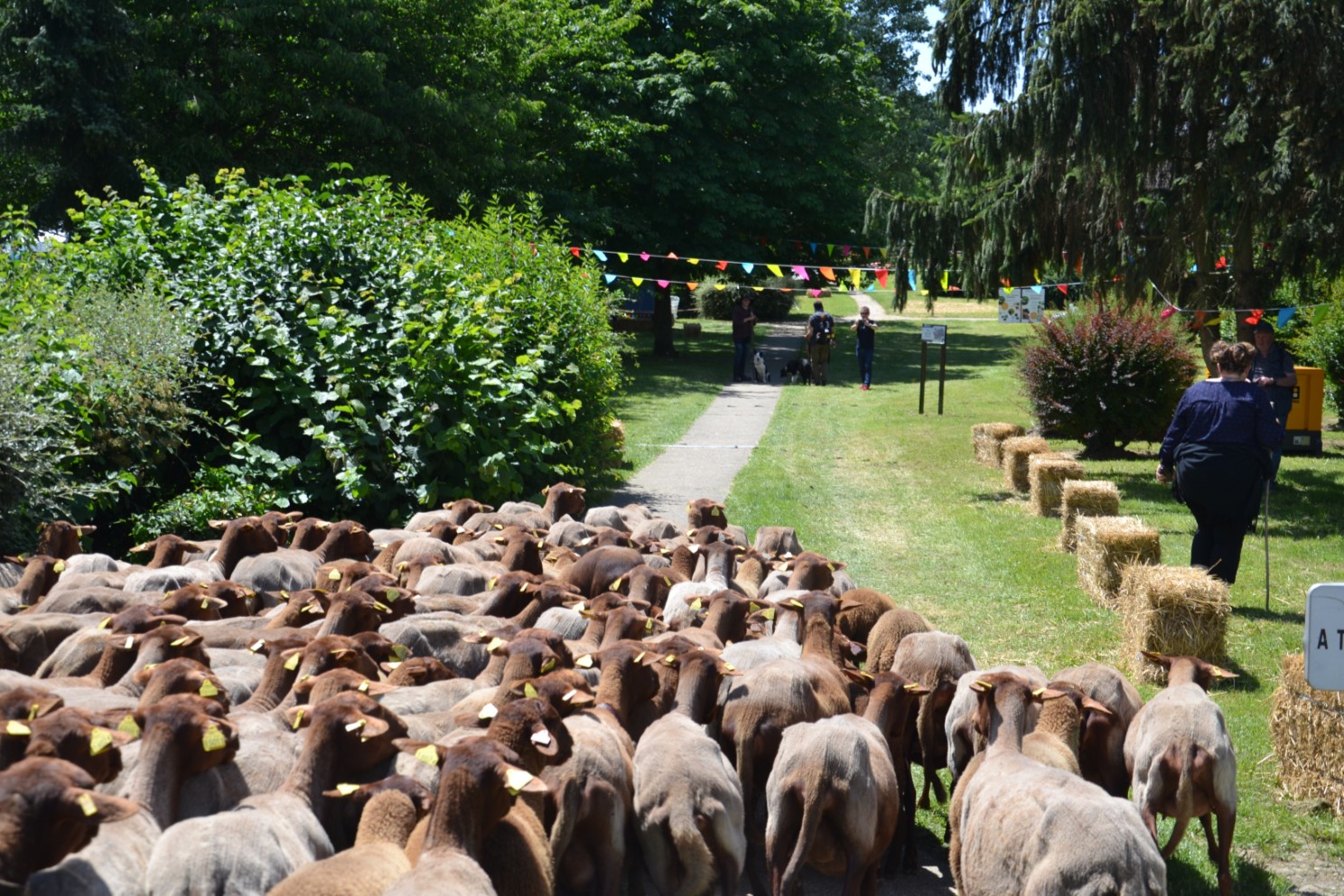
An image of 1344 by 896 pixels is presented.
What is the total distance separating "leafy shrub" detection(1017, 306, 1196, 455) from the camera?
21797mm

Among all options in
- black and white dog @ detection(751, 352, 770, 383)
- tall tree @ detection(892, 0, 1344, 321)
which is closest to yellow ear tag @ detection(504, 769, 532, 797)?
tall tree @ detection(892, 0, 1344, 321)

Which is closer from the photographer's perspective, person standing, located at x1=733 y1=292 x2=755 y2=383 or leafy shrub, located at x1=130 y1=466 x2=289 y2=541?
leafy shrub, located at x1=130 y1=466 x2=289 y2=541

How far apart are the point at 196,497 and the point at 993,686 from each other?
26.5 ft

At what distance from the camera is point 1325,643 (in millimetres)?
6203

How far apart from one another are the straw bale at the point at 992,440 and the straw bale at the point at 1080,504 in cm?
636

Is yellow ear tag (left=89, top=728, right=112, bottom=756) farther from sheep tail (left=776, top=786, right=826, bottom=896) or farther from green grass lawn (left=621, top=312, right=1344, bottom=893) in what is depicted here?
green grass lawn (left=621, top=312, right=1344, bottom=893)

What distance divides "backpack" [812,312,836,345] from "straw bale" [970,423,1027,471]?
12.4 metres

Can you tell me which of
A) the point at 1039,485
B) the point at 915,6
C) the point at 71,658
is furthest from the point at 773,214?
the point at 915,6

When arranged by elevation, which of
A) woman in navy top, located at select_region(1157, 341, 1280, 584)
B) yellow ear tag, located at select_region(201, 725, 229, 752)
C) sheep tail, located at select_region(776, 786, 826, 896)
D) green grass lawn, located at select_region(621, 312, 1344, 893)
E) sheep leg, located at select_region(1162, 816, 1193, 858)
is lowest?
green grass lawn, located at select_region(621, 312, 1344, 893)

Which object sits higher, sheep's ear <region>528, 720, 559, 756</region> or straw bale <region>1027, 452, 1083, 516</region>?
sheep's ear <region>528, 720, 559, 756</region>

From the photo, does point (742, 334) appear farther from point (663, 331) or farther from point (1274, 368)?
point (1274, 368)

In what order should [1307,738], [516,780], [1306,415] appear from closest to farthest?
[516,780], [1307,738], [1306,415]

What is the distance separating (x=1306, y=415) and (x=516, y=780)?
67.3 ft

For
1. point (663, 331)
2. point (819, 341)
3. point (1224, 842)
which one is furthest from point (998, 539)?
point (663, 331)
